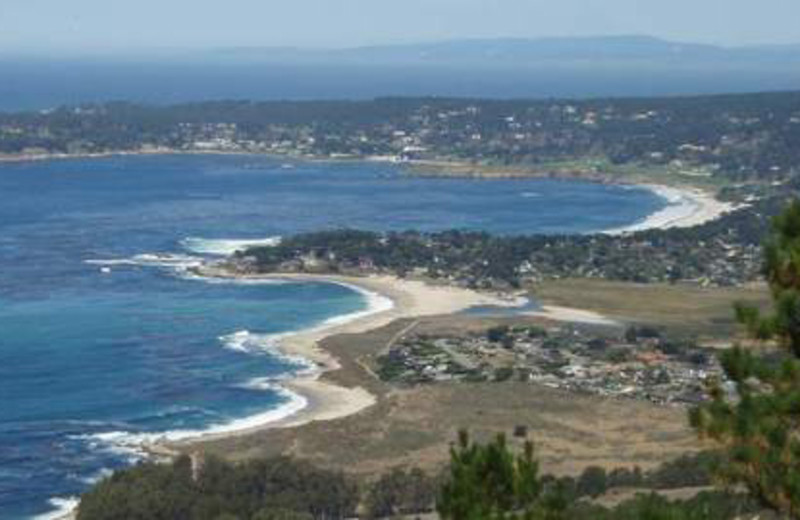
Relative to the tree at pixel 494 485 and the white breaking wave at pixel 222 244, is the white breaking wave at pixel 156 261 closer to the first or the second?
the white breaking wave at pixel 222 244

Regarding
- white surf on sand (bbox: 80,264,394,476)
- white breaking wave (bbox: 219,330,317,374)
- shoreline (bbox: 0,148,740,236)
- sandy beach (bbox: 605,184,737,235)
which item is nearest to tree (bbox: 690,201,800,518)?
white surf on sand (bbox: 80,264,394,476)

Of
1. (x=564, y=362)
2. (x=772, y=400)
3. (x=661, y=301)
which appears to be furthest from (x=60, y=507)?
(x=661, y=301)

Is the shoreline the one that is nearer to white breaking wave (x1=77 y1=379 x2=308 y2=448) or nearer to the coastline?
the coastline

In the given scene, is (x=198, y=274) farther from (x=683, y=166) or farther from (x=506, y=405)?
(x=683, y=166)

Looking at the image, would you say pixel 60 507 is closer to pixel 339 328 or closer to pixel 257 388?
pixel 257 388

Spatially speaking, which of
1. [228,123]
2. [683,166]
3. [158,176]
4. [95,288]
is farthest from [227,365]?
[228,123]
